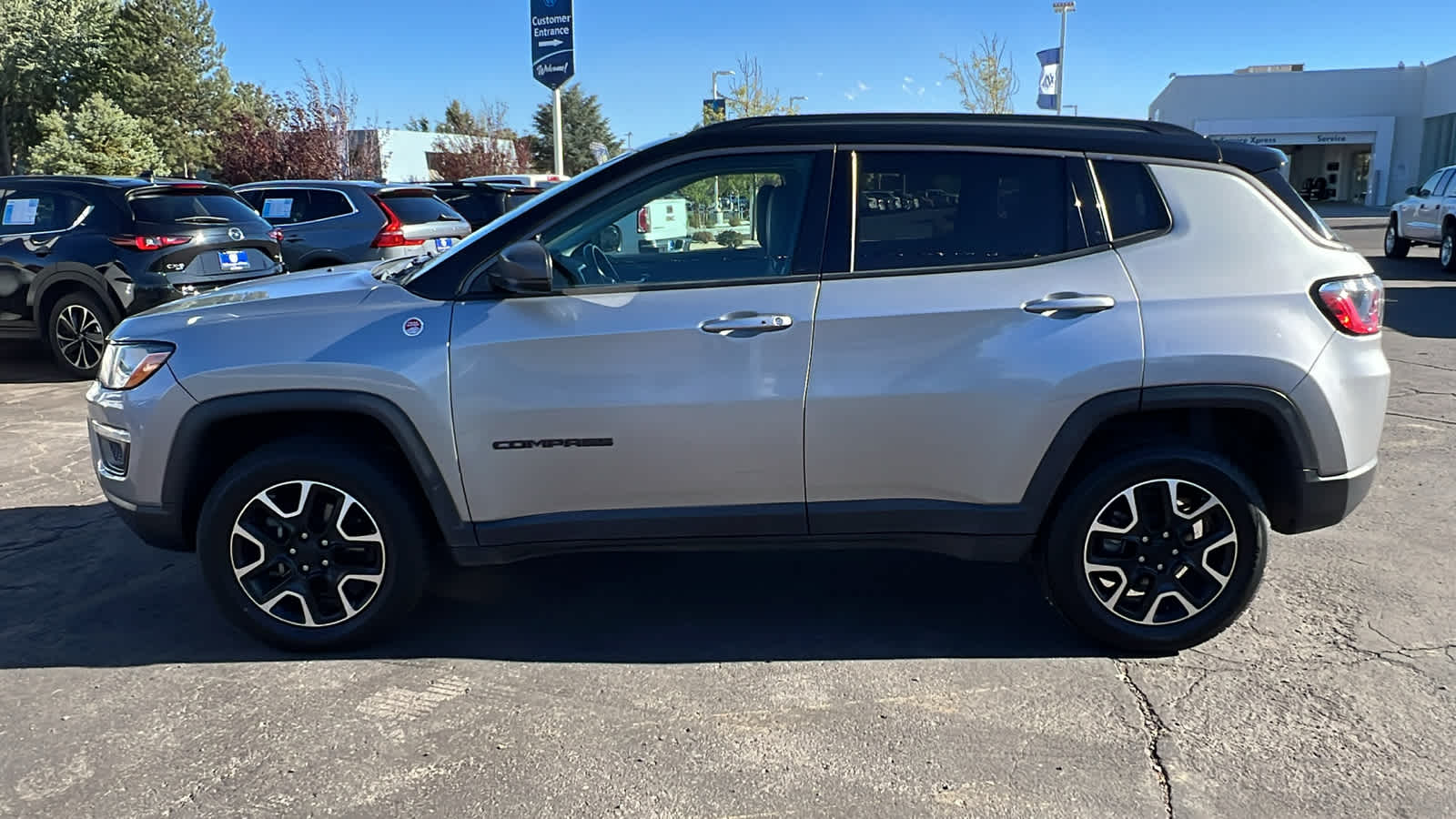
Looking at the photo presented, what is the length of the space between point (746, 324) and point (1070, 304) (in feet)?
3.51

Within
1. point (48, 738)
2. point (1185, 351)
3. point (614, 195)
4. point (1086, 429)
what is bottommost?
point (48, 738)

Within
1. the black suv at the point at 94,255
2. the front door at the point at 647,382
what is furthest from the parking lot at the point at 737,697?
the black suv at the point at 94,255

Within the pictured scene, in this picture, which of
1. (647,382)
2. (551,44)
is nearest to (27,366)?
(647,382)

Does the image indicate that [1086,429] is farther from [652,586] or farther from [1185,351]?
[652,586]

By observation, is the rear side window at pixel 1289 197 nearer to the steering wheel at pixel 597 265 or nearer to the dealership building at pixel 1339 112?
the steering wheel at pixel 597 265

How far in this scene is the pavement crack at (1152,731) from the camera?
278cm

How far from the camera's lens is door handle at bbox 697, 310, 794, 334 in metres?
3.33

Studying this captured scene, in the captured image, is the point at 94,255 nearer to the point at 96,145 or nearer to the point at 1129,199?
the point at 1129,199

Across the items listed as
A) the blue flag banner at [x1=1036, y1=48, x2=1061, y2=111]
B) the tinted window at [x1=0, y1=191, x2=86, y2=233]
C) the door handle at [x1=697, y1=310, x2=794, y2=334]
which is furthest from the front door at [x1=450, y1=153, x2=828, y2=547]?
the blue flag banner at [x1=1036, y1=48, x2=1061, y2=111]

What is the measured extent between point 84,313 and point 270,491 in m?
6.65

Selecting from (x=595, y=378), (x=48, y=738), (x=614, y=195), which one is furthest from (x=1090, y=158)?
(x=48, y=738)

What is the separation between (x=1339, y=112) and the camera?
4600 cm

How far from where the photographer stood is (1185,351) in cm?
331

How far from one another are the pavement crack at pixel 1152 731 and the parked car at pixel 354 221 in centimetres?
919
